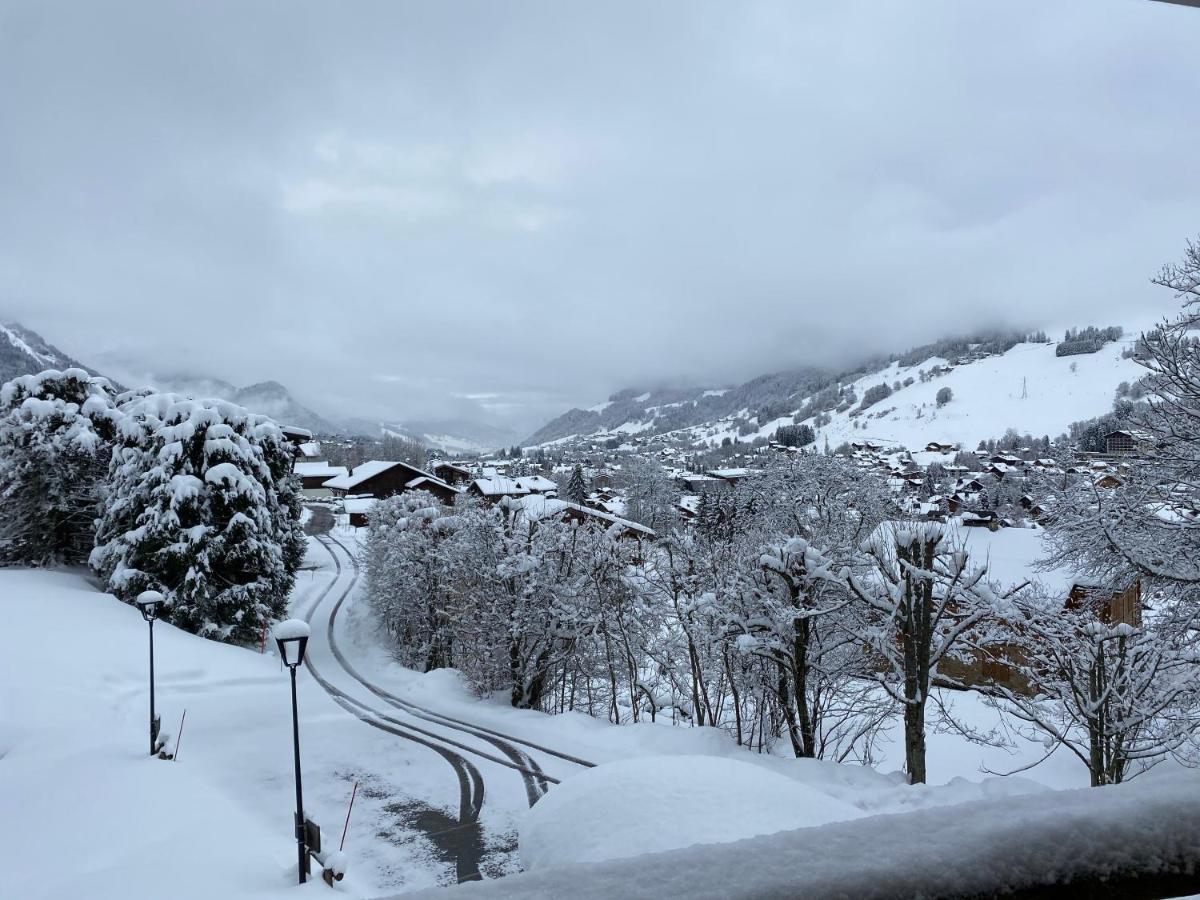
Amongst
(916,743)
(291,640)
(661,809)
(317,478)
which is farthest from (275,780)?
(317,478)

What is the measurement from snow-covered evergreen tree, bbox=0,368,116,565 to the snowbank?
127ft

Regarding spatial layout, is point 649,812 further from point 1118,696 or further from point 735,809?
point 1118,696

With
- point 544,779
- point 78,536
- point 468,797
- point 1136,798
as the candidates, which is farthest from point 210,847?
point 78,536

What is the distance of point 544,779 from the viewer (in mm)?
16125

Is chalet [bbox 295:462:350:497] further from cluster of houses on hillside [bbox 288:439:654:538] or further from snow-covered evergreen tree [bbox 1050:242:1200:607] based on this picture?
snow-covered evergreen tree [bbox 1050:242:1200:607]

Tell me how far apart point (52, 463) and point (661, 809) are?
3611 centimetres

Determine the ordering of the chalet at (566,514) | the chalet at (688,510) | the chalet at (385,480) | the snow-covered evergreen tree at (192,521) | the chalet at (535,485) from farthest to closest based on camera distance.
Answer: the chalet at (535,485)
the chalet at (385,480)
the chalet at (688,510)
the snow-covered evergreen tree at (192,521)
the chalet at (566,514)

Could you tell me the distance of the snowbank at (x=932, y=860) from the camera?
814mm

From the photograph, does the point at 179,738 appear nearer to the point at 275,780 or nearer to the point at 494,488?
the point at 275,780

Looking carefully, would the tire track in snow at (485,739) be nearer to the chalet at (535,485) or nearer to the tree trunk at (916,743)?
the tree trunk at (916,743)

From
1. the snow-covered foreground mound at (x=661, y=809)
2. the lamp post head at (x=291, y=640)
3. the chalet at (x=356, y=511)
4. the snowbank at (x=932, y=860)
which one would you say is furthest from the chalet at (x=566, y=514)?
the chalet at (x=356, y=511)

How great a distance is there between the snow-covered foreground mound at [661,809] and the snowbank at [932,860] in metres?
4.98

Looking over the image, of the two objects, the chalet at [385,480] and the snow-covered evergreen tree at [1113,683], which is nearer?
the snow-covered evergreen tree at [1113,683]

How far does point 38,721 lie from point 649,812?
19507 mm
